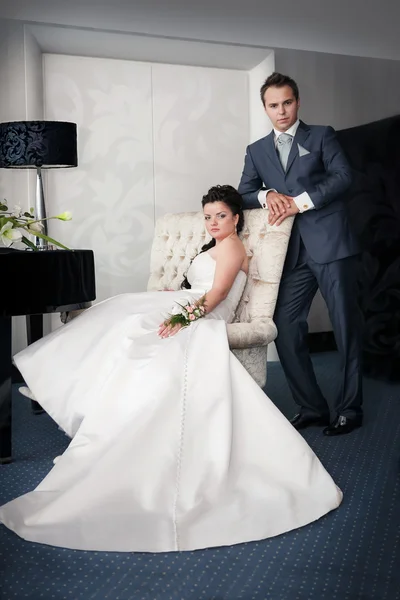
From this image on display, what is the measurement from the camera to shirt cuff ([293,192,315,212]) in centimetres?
342

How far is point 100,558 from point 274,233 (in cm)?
178

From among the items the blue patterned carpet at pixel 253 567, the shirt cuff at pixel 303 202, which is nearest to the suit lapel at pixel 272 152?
the shirt cuff at pixel 303 202

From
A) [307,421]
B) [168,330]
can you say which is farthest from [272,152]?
[307,421]

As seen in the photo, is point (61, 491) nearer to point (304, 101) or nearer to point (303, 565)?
point (303, 565)

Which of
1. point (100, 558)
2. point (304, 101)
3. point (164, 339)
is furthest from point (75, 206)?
point (100, 558)

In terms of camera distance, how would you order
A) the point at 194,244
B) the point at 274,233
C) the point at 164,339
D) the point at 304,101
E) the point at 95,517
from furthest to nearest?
the point at 304,101 < the point at 194,244 < the point at 274,233 < the point at 164,339 < the point at 95,517

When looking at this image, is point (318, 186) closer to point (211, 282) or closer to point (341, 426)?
point (211, 282)

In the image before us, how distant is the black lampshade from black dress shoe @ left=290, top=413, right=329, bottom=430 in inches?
71.9

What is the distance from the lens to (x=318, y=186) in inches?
136

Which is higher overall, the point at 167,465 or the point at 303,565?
the point at 167,465

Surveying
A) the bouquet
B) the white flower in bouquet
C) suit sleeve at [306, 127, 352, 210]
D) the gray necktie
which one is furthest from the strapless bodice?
the white flower in bouquet

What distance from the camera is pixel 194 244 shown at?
153 inches

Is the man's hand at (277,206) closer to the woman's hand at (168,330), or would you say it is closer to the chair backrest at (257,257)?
the chair backrest at (257,257)

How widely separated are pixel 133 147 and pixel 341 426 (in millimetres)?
2727
